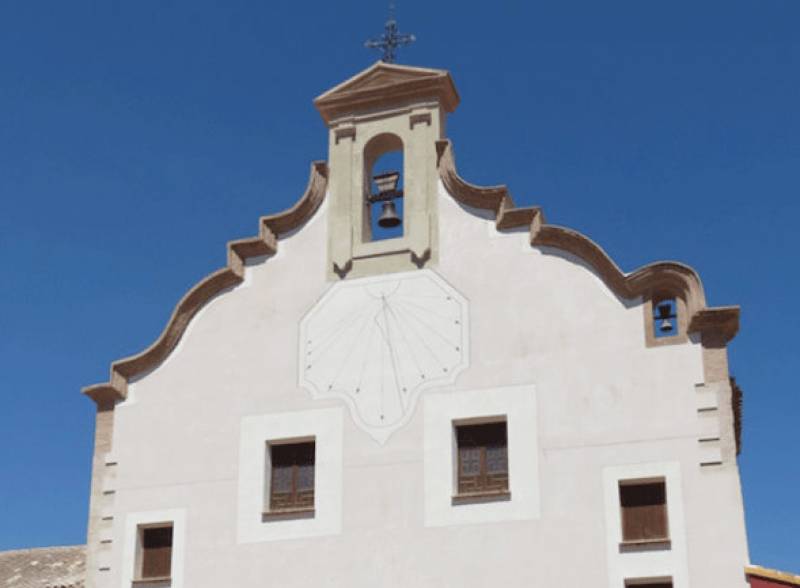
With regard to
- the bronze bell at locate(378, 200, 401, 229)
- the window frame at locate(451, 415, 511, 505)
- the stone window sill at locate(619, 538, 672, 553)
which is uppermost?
the bronze bell at locate(378, 200, 401, 229)

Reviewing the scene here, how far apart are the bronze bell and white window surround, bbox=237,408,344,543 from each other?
3622 mm

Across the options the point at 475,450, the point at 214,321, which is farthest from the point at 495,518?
the point at 214,321

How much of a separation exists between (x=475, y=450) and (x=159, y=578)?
19.8ft

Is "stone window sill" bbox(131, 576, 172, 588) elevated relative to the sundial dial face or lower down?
lower down

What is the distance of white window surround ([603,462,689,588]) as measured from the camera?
2273cm

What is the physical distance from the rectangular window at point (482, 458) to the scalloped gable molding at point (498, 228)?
3212 mm

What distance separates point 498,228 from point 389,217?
217cm

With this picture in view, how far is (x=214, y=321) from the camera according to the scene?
27.1 m

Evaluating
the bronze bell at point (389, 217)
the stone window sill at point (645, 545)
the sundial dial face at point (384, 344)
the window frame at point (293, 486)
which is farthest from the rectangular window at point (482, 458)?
the bronze bell at point (389, 217)

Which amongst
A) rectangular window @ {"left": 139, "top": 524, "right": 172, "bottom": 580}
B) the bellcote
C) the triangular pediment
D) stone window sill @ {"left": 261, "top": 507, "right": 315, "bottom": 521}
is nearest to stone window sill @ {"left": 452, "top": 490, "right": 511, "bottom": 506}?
stone window sill @ {"left": 261, "top": 507, "right": 315, "bottom": 521}

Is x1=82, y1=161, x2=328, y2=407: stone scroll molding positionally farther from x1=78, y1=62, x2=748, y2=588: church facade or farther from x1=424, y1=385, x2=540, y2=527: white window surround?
x1=424, y1=385, x2=540, y2=527: white window surround

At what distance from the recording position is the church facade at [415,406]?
23469 mm

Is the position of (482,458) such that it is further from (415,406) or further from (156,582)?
(156,582)

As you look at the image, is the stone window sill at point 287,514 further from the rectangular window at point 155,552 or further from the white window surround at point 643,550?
the white window surround at point 643,550
